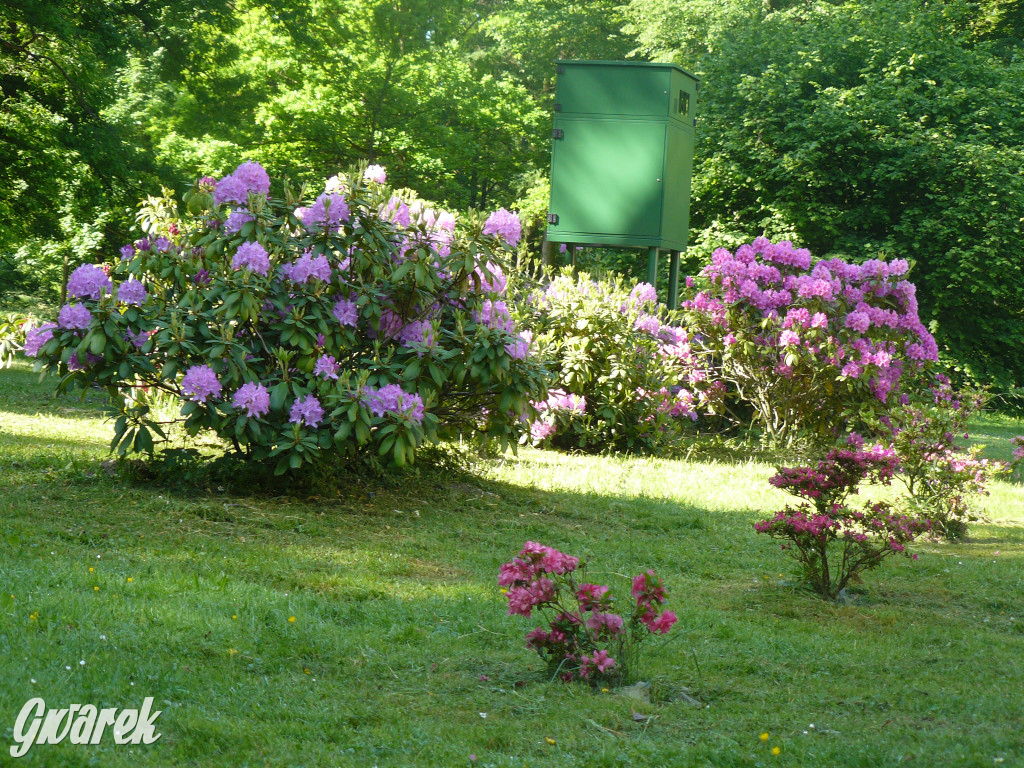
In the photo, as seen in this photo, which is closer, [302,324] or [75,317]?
[75,317]

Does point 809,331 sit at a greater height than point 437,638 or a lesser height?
greater

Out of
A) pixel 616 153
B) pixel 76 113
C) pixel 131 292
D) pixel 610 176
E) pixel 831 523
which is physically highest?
pixel 76 113

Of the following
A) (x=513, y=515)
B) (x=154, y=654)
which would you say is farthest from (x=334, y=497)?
(x=154, y=654)

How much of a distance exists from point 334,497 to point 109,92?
9.00 metres

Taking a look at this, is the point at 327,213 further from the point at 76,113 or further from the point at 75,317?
the point at 76,113

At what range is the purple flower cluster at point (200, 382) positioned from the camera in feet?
18.9

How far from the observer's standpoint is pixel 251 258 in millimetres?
6086

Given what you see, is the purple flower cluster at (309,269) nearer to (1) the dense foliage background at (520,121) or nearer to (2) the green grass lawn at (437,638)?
(2) the green grass lawn at (437,638)

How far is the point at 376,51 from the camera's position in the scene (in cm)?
2211

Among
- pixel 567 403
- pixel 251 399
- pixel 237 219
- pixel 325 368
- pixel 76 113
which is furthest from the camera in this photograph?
pixel 76 113

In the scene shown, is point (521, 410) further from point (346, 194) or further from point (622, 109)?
point (622, 109)

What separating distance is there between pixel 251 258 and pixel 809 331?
5.81 meters

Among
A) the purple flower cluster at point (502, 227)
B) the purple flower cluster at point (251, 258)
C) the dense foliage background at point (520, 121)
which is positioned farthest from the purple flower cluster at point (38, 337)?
the dense foliage background at point (520, 121)

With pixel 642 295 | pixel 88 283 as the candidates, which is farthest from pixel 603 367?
pixel 88 283
